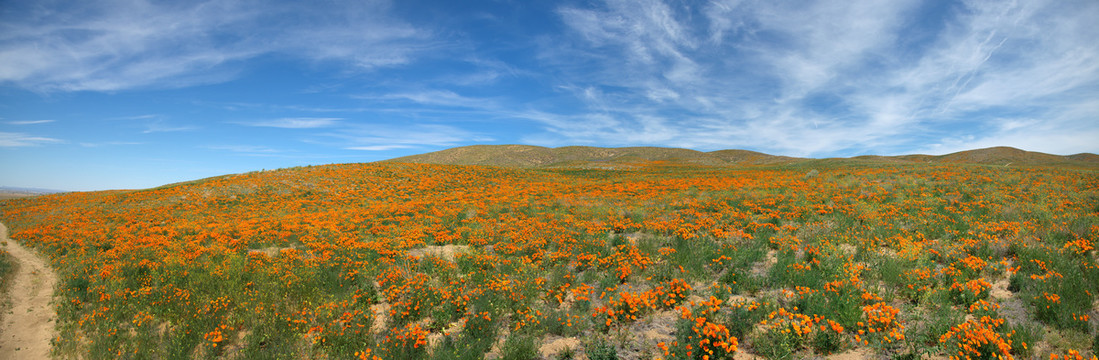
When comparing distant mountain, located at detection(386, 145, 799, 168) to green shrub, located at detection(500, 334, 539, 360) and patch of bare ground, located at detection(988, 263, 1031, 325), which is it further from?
green shrub, located at detection(500, 334, 539, 360)

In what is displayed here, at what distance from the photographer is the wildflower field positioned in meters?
4.91

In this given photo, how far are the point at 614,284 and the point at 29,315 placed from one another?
11.2m

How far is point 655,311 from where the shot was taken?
6.13m

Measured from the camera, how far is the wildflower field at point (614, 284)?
4.91 m

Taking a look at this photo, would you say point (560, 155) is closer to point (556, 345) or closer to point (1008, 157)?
point (1008, 157)

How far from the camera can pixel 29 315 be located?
24.3ft

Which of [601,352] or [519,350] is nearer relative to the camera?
[601,352]

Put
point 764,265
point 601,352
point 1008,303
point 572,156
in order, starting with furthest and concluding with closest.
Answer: point 572,156 < point 764,265 < point 1008,303 < point 601,352

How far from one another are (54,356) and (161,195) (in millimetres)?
21691

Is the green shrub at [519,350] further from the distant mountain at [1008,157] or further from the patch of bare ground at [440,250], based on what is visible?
the distant mountain at [1008,157]

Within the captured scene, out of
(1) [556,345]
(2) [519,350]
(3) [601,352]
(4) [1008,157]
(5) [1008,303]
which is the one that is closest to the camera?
(3) [601,352]

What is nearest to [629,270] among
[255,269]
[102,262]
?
[255,269]

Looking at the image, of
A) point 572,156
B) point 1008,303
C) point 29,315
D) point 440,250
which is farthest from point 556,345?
point 572,156

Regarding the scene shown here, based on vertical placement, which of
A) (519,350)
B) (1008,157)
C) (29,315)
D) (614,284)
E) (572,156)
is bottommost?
(29,315)
